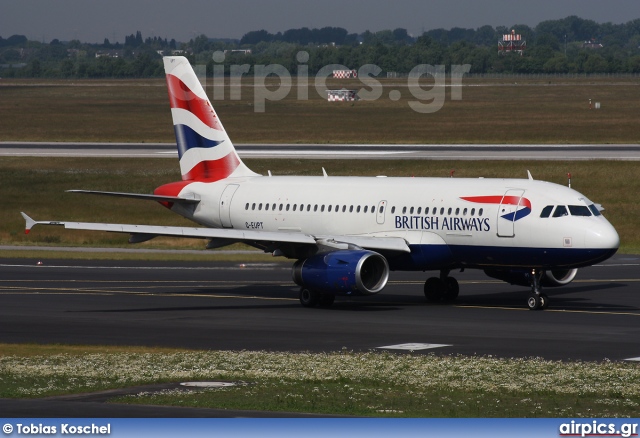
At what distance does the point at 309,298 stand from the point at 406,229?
170 inches

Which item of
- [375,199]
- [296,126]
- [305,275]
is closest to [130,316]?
[305,275]

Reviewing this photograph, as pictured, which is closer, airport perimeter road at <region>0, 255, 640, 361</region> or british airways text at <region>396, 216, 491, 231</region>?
airport perimeter road at <region>0, 255, 640, 361</region>

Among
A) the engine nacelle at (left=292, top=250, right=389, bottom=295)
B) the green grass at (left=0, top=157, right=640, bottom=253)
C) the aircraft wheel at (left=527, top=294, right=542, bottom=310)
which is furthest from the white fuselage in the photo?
the green grass at (left=0, top=157, right=640, bottom=253)

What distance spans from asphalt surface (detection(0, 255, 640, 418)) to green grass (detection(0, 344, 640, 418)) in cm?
152

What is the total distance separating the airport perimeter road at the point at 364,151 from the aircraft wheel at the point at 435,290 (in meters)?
54.1

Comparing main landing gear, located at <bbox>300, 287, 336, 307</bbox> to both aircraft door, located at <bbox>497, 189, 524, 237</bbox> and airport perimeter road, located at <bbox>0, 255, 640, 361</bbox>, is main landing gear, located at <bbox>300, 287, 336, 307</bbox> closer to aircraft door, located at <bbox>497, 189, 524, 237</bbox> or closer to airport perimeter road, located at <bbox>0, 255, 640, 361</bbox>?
airport perimeter road, located at <bbox>0, 255, 640, 361</bbox>

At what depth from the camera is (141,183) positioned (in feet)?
307

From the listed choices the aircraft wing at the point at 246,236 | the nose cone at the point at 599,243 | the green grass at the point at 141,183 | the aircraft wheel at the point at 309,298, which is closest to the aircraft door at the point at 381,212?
the aircraft wing at the point at 246,236

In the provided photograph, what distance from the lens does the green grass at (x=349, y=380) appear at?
23.0 meters

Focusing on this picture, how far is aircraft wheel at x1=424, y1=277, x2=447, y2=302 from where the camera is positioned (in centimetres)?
4562

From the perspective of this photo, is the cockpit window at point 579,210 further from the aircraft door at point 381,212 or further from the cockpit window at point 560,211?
the aircraft door at point 381,212

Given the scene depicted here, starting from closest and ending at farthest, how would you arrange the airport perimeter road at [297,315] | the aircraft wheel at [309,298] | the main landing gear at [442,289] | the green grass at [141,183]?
the airport perimeter road at [297,315]
the aircraft wheel at [309,298]
the main landing gear at [442,289]
the green grass at [141,183]

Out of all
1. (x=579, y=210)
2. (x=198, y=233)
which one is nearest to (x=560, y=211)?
(x=579, y=210)

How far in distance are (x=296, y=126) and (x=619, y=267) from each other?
100 meters
